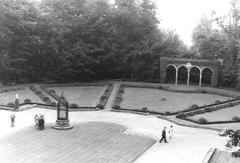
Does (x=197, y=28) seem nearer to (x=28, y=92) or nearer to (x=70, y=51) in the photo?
(x=70, y=51)

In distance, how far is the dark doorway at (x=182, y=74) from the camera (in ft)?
191

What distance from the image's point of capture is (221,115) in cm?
3825

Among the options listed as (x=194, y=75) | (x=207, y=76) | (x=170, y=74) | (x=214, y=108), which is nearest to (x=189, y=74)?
(x=194, y=75)

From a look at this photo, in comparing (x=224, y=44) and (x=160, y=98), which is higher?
(x=224, y=44)

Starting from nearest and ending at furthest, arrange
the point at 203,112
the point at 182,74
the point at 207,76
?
1. the point at 203,112
2. the point at 207,76
3. the point at 182,74

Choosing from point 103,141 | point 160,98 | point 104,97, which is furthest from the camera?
point 160,98

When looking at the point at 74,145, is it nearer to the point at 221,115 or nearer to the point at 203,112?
the point at 203,112

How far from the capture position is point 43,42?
174 feet

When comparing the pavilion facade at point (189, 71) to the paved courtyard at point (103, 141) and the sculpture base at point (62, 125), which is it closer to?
the paved courtyard at point (103, 141)

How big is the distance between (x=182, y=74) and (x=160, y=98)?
13.9 meters

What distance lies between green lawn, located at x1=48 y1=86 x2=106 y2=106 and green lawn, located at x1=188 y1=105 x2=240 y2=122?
477 inches

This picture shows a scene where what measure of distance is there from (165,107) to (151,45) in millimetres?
20271

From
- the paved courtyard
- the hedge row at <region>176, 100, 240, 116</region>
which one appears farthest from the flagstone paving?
the hedge row at <region>176, 100, 240, 116</region>

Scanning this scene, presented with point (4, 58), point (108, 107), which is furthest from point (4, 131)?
point (4, 58)
